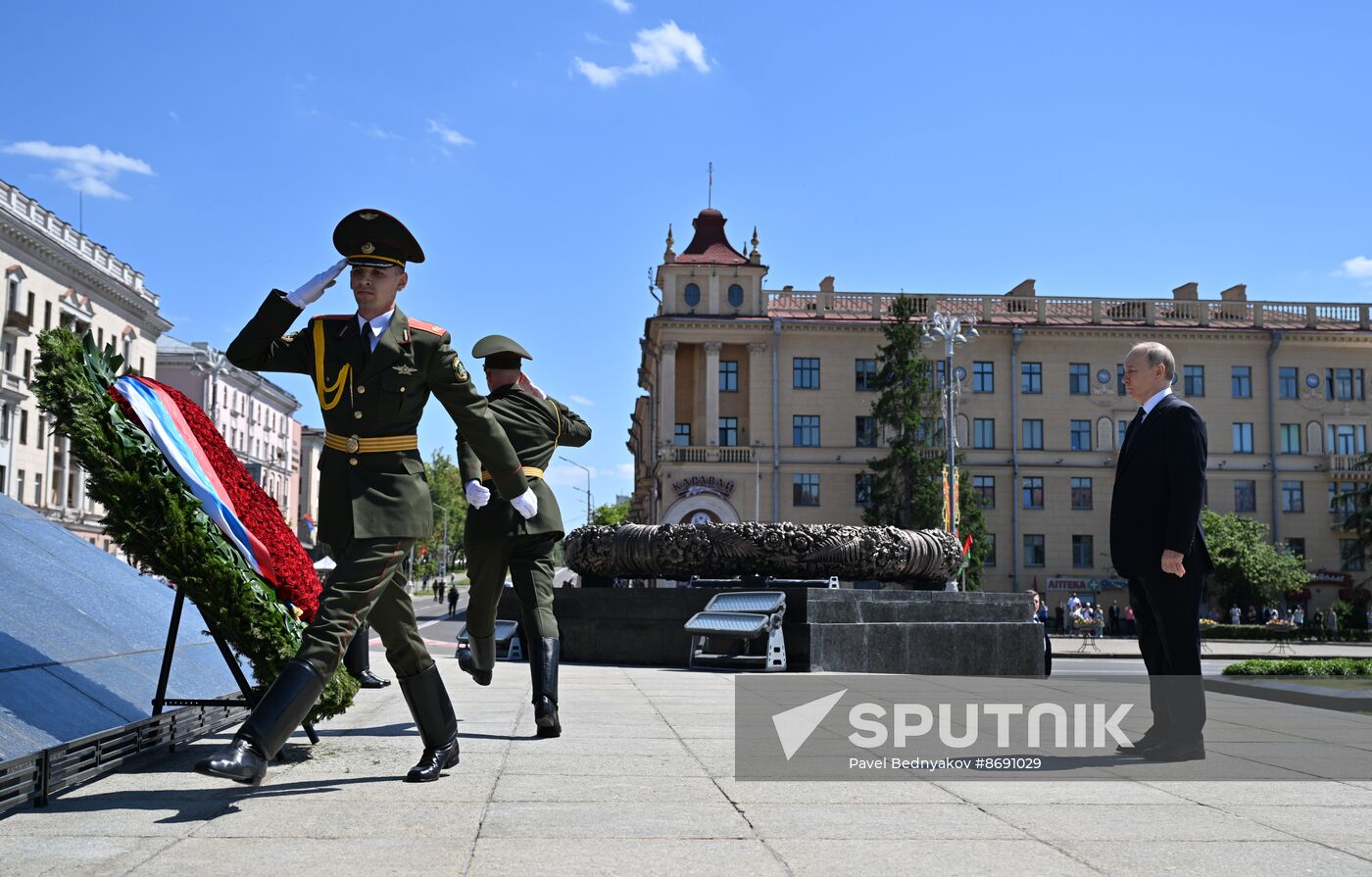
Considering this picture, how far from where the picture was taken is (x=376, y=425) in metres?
4.95

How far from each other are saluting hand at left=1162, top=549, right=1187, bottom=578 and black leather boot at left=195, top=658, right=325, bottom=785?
358 cm

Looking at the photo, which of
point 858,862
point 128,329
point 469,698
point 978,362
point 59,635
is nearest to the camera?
point 858,862

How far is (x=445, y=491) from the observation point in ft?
406

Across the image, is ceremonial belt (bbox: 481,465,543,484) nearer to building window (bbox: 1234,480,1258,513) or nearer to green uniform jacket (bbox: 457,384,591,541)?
green uniform jacket (bbox: 457,384,591,541)

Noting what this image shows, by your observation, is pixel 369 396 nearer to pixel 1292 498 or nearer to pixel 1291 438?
pixel 1292 498

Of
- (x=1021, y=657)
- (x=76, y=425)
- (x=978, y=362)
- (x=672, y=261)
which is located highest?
(x=672, y=261)

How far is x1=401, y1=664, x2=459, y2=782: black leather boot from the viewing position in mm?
5086

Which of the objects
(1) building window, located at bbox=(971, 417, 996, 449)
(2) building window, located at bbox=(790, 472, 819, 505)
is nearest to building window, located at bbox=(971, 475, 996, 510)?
(1) building window, located at bbox=(971, 417, 996, 449)

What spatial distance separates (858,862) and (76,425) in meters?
3.22

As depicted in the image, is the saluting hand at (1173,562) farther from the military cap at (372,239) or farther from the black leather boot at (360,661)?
the black leather boot at (360,661)

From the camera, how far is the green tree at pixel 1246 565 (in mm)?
56000

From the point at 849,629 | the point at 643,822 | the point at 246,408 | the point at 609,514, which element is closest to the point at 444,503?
the point at 609,514

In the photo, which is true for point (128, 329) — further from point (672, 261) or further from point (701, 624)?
point (701, 624)

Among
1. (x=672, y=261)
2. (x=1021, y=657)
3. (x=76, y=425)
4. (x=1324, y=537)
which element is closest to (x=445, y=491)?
(x=672, y=261)
